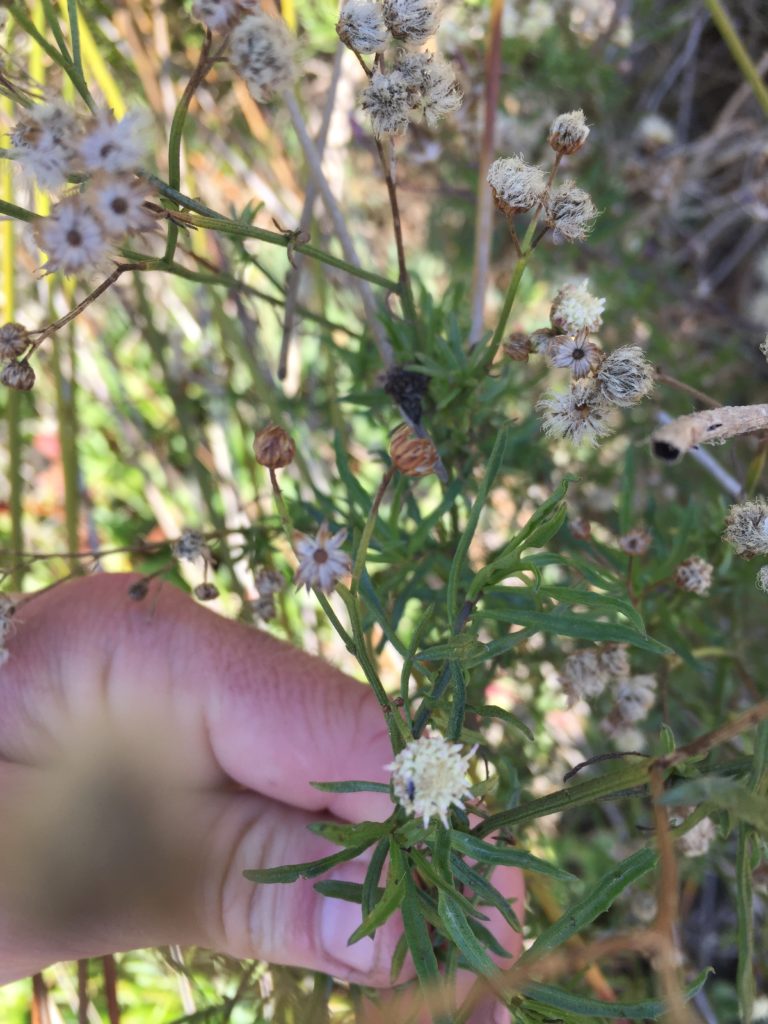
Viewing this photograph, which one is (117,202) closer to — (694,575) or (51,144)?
(51,144)

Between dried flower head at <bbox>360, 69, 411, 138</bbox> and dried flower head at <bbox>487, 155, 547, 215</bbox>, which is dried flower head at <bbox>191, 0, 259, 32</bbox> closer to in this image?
dried flower head at <bbox>360, 69, 411, 138</bbox>

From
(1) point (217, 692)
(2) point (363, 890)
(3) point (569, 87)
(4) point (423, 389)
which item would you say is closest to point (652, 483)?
(3) point (569, 87)

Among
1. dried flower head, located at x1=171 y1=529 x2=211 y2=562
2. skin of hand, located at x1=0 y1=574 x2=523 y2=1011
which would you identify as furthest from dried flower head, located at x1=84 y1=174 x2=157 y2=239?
skin of hand, located at x1=0 y1=574 x2=523 y2=1011

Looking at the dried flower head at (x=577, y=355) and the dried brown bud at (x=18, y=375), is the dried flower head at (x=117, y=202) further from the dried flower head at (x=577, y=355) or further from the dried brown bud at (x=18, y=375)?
the dried flower head at (x=577, y=355)

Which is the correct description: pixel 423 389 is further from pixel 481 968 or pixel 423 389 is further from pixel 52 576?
pixel 52 576

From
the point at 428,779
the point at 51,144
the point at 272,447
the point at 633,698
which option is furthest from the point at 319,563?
the point at 633,698

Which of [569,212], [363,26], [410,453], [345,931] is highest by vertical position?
[363,26]

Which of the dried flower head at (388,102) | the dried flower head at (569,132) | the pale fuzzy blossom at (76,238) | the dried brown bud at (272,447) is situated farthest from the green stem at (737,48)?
the pale fuzzy blossom at (76,238)
